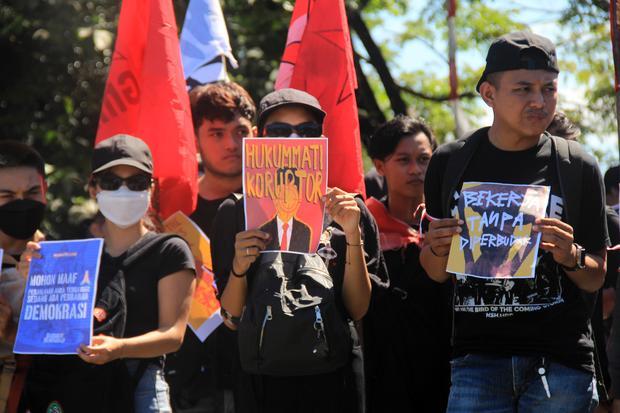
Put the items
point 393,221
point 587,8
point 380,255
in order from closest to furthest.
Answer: point 380,255, point 393,221, point 587,8

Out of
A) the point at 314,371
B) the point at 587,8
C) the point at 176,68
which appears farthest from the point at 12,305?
the point at 587,8

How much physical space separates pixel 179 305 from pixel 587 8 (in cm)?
623

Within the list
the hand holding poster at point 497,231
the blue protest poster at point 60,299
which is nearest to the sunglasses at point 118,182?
the blue protest poster at point 60,299

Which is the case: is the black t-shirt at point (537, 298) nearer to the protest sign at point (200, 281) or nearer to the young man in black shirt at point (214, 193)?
the young man in black shirt at point (214, 193)

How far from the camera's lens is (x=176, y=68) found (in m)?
6.24

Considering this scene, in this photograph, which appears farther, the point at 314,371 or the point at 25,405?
the point at 25,405

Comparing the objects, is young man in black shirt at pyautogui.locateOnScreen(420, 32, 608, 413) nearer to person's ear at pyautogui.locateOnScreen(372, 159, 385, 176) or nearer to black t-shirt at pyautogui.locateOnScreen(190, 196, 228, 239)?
person's ear at pyautogui.locateOnScreen(372, 159, 385, 176)

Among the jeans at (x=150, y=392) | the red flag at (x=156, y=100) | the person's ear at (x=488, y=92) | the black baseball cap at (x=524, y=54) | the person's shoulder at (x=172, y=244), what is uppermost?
the red flag at (x=156, y=100)

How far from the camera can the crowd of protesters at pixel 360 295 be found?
405 cm

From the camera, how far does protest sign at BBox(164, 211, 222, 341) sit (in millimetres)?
5562

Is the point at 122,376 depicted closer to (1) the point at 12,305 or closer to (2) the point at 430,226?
(1) the point at 12,305

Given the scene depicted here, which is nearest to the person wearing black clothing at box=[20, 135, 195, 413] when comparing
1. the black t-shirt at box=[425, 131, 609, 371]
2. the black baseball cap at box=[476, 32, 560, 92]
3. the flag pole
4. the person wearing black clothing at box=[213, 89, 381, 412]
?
the person wearing black clothing at box=[213, 89, 381, 412]

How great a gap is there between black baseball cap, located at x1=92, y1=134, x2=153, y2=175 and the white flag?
201 centimetres

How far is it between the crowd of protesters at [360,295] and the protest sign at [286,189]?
0.11 feet
